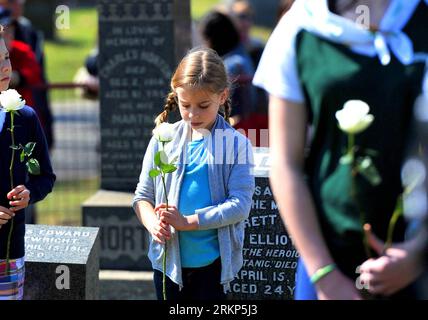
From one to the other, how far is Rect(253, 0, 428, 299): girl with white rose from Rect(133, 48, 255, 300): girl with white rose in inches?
54.7

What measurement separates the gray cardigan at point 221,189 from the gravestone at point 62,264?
3.83 feet

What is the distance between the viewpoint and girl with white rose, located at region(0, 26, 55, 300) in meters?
4.03

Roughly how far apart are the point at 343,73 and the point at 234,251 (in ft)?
5.66

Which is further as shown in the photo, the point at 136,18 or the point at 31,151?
the point at 136,18

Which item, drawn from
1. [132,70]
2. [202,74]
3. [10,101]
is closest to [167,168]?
[202,74]

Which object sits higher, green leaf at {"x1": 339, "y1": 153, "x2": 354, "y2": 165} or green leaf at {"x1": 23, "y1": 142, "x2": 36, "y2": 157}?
green leaf at {"x1": 339, "y1": 153, "x2": 354, "y2": 165}

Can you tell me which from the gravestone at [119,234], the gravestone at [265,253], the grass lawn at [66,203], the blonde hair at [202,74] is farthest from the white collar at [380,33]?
the grass lawn at [66,203]

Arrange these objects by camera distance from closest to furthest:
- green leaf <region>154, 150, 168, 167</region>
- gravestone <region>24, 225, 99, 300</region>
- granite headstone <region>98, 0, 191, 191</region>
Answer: green leaf <region>154, 150, 168, 167</region> → gravestone <region>24, 225, 99, 300</region> → granite headstone <region>98, 0, 191, 191</region>

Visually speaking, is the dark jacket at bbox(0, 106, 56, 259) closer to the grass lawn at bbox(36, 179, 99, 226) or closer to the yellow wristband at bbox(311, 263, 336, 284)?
the yellow wristband at bbox(311, 263, 336, 284)

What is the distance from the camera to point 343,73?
104 inches

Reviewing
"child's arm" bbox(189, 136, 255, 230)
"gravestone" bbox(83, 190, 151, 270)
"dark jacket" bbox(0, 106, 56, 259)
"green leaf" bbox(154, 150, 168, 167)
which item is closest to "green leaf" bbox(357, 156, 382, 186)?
"green leaf" bbox(154, 150, 168, 167)
